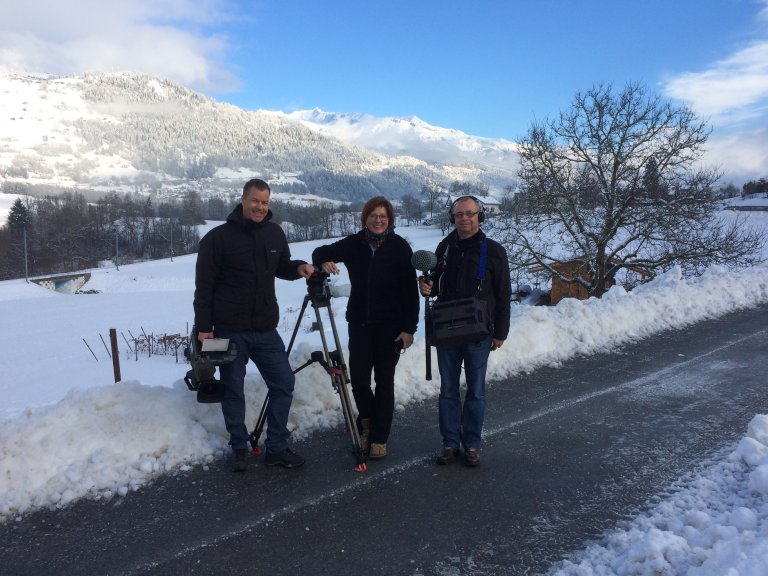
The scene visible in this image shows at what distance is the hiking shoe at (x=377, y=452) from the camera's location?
4.40m

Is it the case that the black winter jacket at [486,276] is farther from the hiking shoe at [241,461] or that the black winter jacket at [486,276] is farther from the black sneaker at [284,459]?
the hiking shoe at [241,461]

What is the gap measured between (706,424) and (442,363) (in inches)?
113

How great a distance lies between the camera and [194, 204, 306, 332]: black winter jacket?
3.97 metres

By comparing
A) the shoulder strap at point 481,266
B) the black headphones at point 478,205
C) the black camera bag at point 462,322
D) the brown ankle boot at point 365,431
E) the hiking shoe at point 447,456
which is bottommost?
the hiking shoe at point 447,456

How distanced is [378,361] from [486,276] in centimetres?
115

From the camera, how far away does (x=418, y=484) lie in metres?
3.99

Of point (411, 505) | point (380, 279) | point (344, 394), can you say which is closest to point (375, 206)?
point (380, 279)

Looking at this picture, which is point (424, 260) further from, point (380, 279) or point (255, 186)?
point (255, 186)

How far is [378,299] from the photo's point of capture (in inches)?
171

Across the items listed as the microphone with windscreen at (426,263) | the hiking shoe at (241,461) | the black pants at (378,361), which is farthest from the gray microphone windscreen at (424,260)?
the hiking shoe at (241,461)

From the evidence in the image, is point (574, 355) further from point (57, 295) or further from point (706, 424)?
point (57, 295)

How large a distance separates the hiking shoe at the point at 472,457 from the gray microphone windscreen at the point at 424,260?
5.02ft

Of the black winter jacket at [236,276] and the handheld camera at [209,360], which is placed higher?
the black winter jacket at [236,276]

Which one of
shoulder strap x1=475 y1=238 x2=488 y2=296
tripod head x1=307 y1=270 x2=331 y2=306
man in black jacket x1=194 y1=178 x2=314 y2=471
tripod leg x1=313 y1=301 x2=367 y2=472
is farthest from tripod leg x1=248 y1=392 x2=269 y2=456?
shoulder strap x1=475 y1=238 x2=488 y2=296
